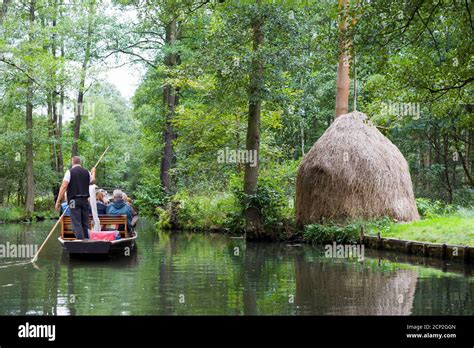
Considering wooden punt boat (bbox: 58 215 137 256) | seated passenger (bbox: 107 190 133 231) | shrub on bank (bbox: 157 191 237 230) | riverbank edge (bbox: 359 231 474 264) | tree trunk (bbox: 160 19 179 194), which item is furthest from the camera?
tree trunk (bbox: 160 19 179 194)

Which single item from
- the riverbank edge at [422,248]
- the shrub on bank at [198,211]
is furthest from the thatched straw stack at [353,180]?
the shrub on bank at [198,211]

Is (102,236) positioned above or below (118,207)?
below

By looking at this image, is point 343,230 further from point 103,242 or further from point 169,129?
point 169,129

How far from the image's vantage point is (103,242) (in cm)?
1455

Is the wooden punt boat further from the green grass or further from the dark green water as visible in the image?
the green grass

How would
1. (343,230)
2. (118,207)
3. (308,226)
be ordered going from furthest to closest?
(308,226) → (343,230) → (118,207)

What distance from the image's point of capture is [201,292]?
1024cm

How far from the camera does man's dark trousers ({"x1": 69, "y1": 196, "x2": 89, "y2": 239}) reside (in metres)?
14.7

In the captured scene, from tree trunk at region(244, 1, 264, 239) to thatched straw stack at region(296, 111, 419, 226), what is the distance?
5.45ft

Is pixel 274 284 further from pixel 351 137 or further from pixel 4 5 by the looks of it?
pixel 4 5

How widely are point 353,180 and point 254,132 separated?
4206 millimetres

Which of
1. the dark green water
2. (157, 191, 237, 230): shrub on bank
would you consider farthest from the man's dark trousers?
(157, 191, 237, 230): shrub on bank

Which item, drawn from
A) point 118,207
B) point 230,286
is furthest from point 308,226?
point 230,286
